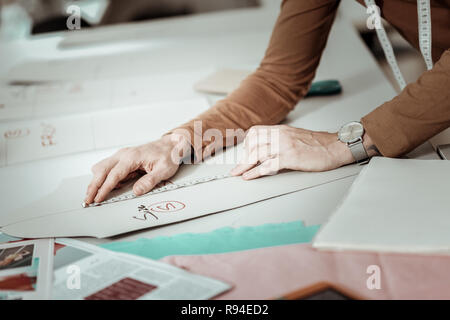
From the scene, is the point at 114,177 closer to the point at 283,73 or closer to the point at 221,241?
the point at 221,241

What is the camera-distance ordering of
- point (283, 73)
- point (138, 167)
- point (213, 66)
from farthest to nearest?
1. point (213, 66)
2. point (283, 73)
3. point (138, 167)

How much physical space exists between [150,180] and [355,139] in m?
0.45

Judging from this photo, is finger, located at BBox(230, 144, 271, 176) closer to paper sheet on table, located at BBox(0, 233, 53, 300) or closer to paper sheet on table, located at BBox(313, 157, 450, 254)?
→ paper sheet on table, located at BBox(313, 157, 450, 254)

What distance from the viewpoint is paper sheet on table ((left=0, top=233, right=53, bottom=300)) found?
0.73 metres

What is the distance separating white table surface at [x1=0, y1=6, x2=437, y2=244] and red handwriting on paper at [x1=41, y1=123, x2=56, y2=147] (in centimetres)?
9

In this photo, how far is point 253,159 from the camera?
103 cm

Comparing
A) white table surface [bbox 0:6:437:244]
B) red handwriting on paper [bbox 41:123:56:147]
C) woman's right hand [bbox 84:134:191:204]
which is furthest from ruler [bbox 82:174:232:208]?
red handwriting on paper [bbox 41:123:56:147]

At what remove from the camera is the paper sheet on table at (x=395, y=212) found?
0.75 m

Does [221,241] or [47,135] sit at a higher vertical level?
[47,135]

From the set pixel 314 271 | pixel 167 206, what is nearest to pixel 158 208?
pixel 167 206

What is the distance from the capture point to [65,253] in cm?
83

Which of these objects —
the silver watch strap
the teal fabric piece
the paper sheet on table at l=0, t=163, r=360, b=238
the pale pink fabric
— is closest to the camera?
the pale pink fabric

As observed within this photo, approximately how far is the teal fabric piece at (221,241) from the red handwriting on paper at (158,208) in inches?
3.1

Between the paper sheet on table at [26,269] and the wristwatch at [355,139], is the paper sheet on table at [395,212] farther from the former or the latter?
the paper sheet on table at [26,269]
